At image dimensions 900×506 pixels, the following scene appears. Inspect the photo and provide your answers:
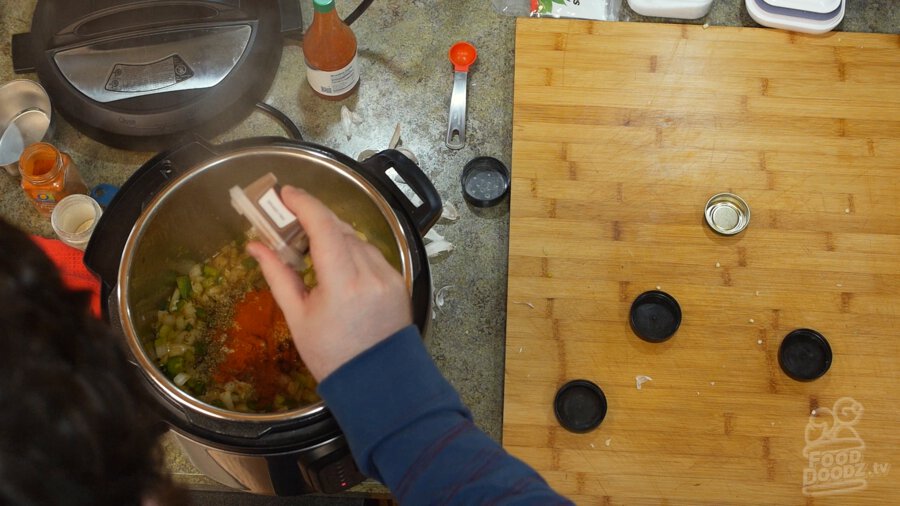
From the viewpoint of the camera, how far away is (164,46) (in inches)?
46.5

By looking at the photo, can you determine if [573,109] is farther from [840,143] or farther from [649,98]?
[840,143]

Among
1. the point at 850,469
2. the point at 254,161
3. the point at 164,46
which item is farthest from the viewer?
the point at 164,46

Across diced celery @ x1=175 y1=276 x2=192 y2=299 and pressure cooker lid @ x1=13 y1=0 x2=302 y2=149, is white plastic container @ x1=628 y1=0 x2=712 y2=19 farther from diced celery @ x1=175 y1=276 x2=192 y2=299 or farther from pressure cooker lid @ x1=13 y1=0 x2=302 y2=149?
diced celery @ x1=175 y1=276 x2=192 y2=299

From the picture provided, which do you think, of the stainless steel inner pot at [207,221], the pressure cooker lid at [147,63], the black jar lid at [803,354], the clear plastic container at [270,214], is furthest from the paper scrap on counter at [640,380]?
the pressure cooker lid at [147,63]

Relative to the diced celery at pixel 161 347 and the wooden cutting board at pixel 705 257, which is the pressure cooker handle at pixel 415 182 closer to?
the wooden cutting board at pixel 705 257

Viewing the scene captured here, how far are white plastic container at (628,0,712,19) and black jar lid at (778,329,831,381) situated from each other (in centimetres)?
59

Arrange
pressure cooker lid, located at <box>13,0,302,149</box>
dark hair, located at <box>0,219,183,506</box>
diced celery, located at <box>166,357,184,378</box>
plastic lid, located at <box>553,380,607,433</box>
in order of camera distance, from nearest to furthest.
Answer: dark hair, located at <box>0,219,183,506</box> < diced celery, located at <box>166,357,184,378</box> < plastic lid, located at <box>553,380,607,433</box> < pressure cooker lid, located at <box>13,0,302,149</box>

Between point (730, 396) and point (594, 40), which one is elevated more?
point (594, 40)

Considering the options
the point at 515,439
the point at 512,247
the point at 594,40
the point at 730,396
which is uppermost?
the point at 594,40

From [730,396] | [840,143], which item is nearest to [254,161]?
[730,396]

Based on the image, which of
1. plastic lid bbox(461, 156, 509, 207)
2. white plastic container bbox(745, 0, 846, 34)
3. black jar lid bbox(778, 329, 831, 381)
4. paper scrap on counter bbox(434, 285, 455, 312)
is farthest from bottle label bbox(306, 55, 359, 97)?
black jar lid bbox(778, 329, 831, 381)

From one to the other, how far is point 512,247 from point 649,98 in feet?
1.18

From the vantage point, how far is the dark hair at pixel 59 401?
46 cm

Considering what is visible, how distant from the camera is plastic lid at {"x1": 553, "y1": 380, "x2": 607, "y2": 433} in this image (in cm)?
106
